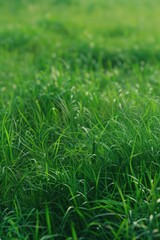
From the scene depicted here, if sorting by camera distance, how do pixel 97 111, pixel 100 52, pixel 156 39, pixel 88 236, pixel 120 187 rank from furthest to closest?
pixel 156 39, pixel 100 52, pixel 97 111, pixel 120 187, pixel 88 236

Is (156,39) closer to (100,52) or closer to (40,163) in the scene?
(100,52)

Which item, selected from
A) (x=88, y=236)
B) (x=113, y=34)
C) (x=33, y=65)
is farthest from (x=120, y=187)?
(x=113, y=34)

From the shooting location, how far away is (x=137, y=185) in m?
→ 2.94

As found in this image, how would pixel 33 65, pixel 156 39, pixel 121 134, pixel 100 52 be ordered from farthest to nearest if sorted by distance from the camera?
pixel 156 39, pixel 100 52, pixel 33 65, pixel 121 134

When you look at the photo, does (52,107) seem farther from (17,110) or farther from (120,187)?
(120,187)

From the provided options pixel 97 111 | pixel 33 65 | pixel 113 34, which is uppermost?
pixel 97 111

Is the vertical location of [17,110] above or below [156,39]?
above

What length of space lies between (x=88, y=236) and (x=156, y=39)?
5.00 metres

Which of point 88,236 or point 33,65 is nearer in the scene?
point 88,236

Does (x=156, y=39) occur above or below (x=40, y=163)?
below

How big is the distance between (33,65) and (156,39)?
2.13 metres

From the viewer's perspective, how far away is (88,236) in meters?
2.81

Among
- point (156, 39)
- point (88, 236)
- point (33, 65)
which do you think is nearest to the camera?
point (88, 236)

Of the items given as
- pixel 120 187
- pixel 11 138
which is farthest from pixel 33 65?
pixel 120 187
